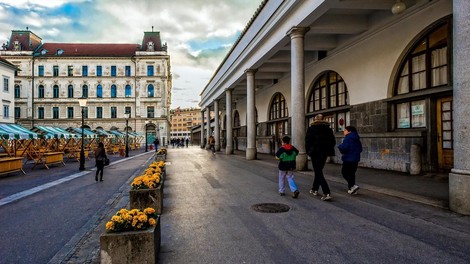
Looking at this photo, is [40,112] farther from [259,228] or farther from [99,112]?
[259,228]

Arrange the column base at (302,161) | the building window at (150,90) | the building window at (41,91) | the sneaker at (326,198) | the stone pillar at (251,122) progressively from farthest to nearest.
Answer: the building window at (150,90) < the building window at (41,91) < the stone pillar at (251,122) < the column base at (302,161) < the sneaker at (326,198)

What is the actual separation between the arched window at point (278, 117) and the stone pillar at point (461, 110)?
51.4 ft

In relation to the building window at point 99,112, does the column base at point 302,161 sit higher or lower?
lower

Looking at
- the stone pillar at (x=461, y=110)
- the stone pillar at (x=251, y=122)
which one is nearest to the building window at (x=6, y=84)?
the stone pillar at (x=251, y=122)

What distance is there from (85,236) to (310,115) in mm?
15467

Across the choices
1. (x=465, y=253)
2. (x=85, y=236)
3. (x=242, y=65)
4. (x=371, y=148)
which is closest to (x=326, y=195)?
(x=465, y=253)

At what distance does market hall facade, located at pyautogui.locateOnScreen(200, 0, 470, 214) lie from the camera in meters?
5.80

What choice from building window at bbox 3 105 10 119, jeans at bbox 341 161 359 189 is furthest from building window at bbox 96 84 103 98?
jeans at bbox 341 161 359 189

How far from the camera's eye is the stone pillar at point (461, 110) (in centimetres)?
548

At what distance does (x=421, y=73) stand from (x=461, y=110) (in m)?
5.70

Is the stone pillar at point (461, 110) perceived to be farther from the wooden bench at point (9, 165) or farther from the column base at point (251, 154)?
the wooden bench at point (9, 165)

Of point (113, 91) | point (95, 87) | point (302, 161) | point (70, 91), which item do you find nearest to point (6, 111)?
point (70, 91)

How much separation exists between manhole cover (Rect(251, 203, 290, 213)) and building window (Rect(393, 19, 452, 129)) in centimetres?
711

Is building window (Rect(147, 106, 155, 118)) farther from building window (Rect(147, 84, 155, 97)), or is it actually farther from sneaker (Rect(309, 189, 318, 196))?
sneaker (Rect(309, 189, 318, 196))
